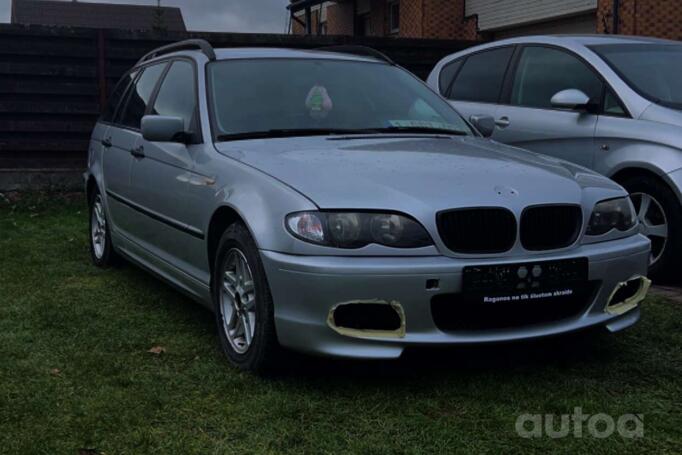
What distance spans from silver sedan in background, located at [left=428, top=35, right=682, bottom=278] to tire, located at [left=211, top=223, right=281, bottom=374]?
2022 mm

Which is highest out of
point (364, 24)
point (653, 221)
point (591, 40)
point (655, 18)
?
point (364, 24)

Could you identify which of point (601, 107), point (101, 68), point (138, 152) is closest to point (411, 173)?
point (138, 152)

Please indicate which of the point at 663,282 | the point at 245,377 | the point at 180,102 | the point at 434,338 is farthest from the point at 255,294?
the point at 663,282

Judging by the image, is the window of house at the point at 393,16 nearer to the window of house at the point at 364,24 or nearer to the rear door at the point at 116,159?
the window of house at the point at 364,24

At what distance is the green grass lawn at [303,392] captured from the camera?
3.07 meters

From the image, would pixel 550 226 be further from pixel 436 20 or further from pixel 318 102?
pixel 436 20

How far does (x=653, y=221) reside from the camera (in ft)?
18.1

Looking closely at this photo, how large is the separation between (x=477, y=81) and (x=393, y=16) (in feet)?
52.2

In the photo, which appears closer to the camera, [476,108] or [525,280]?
[525,280]

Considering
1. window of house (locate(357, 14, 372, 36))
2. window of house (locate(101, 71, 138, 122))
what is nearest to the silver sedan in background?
window of house (locate(101, 71, 138, 122))

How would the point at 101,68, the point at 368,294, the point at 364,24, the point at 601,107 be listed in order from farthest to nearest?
the point at 364,24 → the point at 101,68 → the point at 601,107 → the point at 368,294

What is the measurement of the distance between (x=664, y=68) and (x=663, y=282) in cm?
162

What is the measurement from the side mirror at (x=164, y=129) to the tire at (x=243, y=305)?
836 mm

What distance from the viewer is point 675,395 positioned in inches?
137
